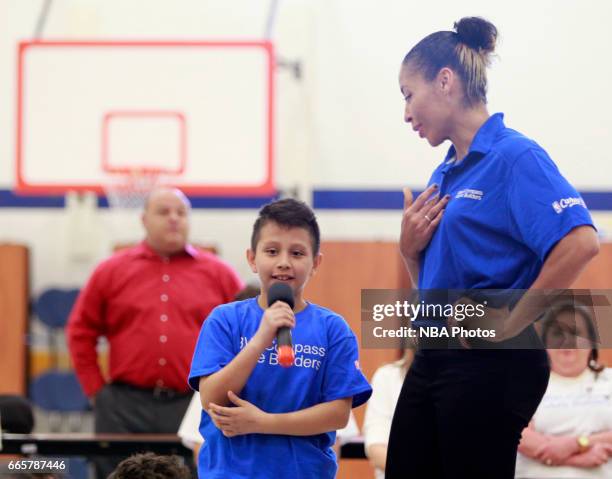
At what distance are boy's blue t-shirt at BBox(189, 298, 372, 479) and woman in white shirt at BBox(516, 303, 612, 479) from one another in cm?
136

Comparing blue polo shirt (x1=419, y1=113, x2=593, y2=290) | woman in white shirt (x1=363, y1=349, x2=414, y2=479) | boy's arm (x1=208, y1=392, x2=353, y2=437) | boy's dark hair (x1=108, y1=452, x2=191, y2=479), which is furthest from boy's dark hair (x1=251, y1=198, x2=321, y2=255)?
woman in white shirt (x1=363, y1=349, x2=414, y2=479)

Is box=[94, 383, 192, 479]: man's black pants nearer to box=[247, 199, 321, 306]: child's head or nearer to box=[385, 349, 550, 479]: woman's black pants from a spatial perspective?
box=[247, 199, 321, 306]: child's head

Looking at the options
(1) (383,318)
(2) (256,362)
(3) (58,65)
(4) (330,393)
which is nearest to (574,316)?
(1) (383,318)

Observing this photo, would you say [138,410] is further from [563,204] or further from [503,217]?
[563,204]

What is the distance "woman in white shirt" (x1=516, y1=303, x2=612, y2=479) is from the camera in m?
3.70

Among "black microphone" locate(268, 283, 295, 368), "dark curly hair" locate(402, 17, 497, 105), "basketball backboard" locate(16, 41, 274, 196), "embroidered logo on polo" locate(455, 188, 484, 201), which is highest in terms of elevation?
"basketball backboard" locate(16, 41, 274, 196)

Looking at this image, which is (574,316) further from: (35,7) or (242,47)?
(35,7)

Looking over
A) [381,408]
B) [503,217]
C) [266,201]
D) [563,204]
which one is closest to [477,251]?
[503,217]

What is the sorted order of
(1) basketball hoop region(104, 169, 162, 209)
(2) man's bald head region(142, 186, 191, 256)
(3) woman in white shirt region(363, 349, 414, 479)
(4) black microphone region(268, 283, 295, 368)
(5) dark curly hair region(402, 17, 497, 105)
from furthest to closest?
(1) basketball hoop region(104, 169, 162, 209)
(2) man's bald head region(142, 186, 191, 256)
(3) woman in white shirt region(363, 349, 414, 479)
(5) dark curly hair region(402, 17, 497, 105)
(4) black microphone region(268, 283, 295, 368)

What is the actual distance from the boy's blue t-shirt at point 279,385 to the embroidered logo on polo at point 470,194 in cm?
45

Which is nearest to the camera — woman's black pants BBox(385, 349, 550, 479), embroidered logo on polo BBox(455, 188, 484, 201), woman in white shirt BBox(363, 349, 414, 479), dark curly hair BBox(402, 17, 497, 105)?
woman's black pants BBox(385, 349, 550, 479)

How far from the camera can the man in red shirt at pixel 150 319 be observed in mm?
5094

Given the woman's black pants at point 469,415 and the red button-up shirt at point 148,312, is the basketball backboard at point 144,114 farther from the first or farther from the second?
the woman's black pants at point 469,415

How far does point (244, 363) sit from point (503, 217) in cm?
71
